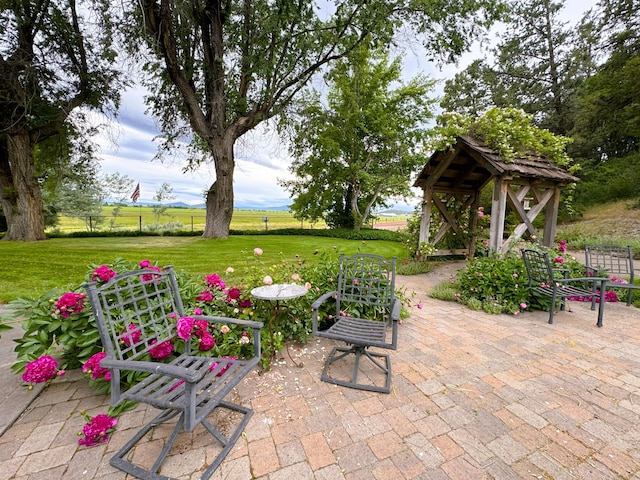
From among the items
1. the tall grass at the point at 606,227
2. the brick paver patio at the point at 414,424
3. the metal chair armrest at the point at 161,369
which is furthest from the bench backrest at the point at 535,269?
the tall grass at the point at 606,227

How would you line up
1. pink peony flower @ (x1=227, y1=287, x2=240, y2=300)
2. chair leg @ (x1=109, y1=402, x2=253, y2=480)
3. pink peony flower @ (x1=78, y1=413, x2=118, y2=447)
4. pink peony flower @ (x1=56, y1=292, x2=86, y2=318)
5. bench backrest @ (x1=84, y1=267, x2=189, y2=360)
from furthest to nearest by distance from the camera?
pink peony flower @ (x1=227, y1=287, x2=240, y2=300) < pink peony flower @ (x1=56, y1=292, x2=86, y2=318) < bench backrest @ (x1=84, y1=267, x2=189, y2=360) < pink peony flower @ (x1=78, y1=413, x2=118, y2=447) < chair leg @ (x1=109, y1=402, x2=253, y2=480)

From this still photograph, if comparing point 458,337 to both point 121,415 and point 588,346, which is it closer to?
point 588,346

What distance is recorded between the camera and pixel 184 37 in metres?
9.23

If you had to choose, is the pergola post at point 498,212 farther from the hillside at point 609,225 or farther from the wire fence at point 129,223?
the wire fence at point 129,223

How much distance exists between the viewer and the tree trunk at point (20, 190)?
1004cm

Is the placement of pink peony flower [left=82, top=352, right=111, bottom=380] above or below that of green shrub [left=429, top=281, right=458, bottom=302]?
above

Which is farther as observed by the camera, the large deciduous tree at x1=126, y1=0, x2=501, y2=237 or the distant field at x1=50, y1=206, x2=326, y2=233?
the distant field at x1=50, y1=206, x2=326, y2=233

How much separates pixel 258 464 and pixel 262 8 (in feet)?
35.9

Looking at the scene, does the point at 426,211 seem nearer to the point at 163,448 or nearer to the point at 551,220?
the point at 551,220

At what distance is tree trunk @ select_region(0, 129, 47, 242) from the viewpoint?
10039 mm

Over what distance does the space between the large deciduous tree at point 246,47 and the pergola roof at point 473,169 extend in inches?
194

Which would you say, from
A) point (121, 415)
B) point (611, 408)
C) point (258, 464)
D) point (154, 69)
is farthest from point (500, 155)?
point (154, 69)

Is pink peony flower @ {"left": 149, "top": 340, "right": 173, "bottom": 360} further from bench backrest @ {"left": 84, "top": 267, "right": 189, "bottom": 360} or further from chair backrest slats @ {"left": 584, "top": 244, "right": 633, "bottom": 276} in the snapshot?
chair backrest slats @ {"left": 584, "top": 244, "right": 633, "bottom": 276}

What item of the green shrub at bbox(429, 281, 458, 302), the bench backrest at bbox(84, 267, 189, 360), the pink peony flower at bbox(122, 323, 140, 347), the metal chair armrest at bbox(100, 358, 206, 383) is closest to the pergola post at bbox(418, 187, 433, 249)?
the green shrub at bbox(429, 281, 458, 302)
